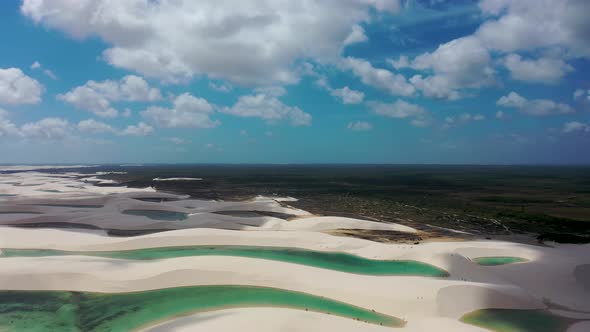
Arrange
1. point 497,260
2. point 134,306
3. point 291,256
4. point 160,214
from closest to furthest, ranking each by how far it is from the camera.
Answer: point 134,306, point 291,256, point 497,260, point 160,214

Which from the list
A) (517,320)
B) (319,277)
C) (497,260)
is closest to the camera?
(517,320)

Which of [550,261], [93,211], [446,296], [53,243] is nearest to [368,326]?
[446,296]

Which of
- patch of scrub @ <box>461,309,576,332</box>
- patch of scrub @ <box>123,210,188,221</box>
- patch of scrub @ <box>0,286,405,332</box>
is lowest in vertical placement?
patch of scrub @ <box>461,309,576,332</box>

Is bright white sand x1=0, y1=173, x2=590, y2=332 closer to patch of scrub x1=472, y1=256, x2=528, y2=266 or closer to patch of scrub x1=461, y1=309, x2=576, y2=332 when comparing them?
patch of scrub x1=461, y1=309, x2=576, y2=332

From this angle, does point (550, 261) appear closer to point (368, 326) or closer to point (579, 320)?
point (579, 320)

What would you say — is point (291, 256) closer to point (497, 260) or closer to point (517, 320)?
point (517, 320)

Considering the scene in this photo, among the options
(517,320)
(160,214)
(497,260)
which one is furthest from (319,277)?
(160,214)

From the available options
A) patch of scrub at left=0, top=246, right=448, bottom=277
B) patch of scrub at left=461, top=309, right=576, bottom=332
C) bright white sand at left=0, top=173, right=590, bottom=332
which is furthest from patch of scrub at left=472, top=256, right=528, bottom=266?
patch of scrub at left=461, top=309, right=576, bottom=332
